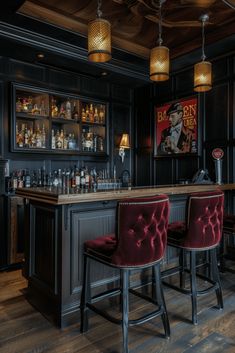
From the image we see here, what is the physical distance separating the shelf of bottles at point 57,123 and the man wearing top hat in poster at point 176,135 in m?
1.07

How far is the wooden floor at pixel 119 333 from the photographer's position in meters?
2.07

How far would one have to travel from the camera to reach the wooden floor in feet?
6.79

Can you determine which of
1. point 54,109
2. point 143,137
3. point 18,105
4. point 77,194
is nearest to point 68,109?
point 54,109

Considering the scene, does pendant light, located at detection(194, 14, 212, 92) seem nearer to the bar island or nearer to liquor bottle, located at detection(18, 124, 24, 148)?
the bar island

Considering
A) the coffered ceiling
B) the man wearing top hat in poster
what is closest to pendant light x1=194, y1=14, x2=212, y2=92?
the coffered ceiling

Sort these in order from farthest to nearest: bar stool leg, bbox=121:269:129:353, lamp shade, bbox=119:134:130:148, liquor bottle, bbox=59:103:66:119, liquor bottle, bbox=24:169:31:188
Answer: lamp shade, bbox=119:134:130:148 → liquor bottle, bbox=59:103:66:119 → liquor bottle, bbox=24:169:31:188 → bar stool leg, bbox=121:269:129:353

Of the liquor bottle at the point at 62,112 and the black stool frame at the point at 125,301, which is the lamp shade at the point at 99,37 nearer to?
the black stool frame at the point at 125,301

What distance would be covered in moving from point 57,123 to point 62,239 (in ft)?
8.89

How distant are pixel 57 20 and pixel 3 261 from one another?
307 centimetres

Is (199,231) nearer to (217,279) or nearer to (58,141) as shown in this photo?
(217,279)

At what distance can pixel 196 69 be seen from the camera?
3.13 m

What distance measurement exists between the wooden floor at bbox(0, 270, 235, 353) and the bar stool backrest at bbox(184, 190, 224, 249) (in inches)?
25.0

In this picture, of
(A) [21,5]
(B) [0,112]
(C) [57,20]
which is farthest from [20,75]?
(A) [21,5]

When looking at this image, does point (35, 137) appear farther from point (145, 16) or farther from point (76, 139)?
point (145, 16)
